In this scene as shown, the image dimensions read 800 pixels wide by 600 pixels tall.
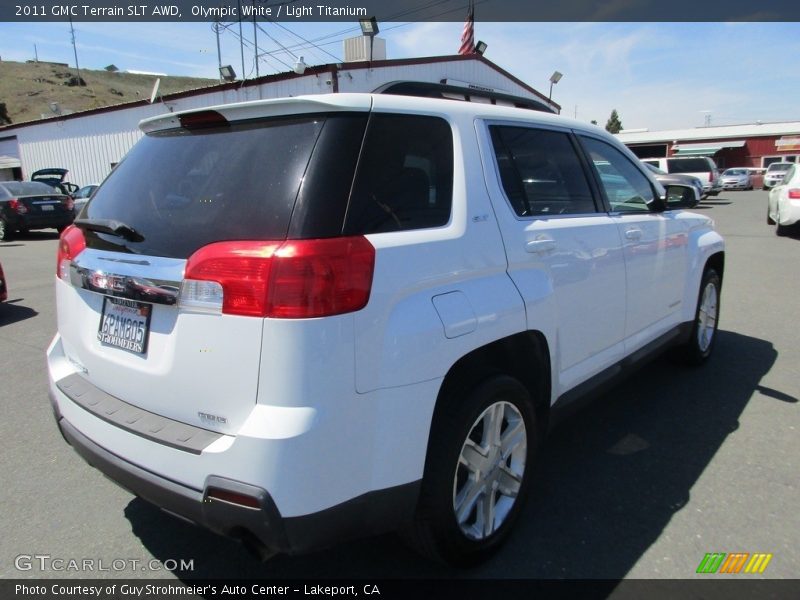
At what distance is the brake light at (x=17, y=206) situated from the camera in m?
14.9

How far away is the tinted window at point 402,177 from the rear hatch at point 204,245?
0.08 metres

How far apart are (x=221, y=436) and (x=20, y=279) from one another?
9.31 meters

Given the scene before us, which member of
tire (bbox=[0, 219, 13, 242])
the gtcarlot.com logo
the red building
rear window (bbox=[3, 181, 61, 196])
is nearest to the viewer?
the gtcarlot.com logo

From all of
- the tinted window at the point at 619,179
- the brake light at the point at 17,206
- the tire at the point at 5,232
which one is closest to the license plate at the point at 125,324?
the tinted window at the point at 619,179

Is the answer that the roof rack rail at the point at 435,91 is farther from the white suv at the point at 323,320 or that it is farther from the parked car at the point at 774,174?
the parked car at the point at 774,174

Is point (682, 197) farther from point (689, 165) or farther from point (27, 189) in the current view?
point (689, 165)

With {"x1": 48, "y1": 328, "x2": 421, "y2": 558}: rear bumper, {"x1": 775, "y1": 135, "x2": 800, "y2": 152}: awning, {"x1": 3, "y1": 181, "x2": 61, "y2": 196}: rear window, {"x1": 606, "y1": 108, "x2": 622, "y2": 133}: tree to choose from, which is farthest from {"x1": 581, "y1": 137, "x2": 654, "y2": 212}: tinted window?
{"x1": 606, "y1": 108, "x2": 622, "y2": 133}: tree

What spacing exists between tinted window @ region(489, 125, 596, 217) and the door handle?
5.9 inches

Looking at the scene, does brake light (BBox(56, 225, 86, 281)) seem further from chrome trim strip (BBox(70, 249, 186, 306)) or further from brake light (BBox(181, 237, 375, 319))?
A: brake light (BBox(181, 237, 375, 319))

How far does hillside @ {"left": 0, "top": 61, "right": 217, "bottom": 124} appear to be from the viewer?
77.7m

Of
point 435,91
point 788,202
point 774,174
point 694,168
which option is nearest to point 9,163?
point 694,168

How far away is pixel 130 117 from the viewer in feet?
80.4

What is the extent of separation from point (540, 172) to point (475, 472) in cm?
154

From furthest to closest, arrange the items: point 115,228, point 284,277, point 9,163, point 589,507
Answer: point 9,163 → point 589,507 → point 115,228 → point 284,277
